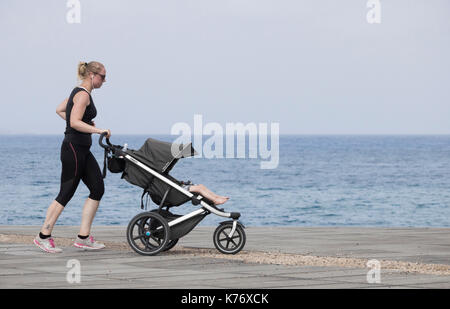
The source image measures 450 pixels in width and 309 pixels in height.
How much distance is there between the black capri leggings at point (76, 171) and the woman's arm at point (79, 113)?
0.24 metres

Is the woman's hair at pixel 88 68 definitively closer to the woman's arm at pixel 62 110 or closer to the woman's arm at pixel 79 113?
the woman's arm at pixel 79 113

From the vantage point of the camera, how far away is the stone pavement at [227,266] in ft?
23.4

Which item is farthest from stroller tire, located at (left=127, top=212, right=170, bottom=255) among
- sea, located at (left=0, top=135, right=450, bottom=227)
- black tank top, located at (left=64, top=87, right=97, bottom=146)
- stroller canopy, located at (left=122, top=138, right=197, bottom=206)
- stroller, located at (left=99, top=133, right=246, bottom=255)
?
sea, located at (left=0, top=135, right=450, bottom=227)

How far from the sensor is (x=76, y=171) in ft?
30.6

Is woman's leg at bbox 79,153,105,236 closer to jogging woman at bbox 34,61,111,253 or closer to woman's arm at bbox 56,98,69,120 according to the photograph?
jogging woman at bbox 34,61,111,253

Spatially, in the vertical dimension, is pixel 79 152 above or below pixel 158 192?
above

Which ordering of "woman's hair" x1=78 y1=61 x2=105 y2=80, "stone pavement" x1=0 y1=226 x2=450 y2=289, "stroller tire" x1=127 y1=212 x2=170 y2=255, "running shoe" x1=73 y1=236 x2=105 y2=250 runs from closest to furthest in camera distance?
"stone pavement" x1=0 y1=226 x2=450 y2=289
"stroller tire" x1=127 y1=212 x2=170 y2=255
"woman's hair" x1=78 y1=61 x2=105 y2=80
"running shoe" x1=73 y1=236 x2=105 y2=250

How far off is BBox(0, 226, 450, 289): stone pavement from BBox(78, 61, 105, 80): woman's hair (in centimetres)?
180

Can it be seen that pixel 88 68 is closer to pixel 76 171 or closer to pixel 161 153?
pixel 76 171

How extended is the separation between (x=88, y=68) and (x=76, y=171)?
1.04m

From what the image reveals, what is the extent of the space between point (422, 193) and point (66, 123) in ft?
149

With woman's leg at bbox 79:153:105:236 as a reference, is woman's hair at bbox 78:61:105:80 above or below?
above

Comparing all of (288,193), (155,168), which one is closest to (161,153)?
(155,168)

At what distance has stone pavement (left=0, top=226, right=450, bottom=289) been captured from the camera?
7.14m
